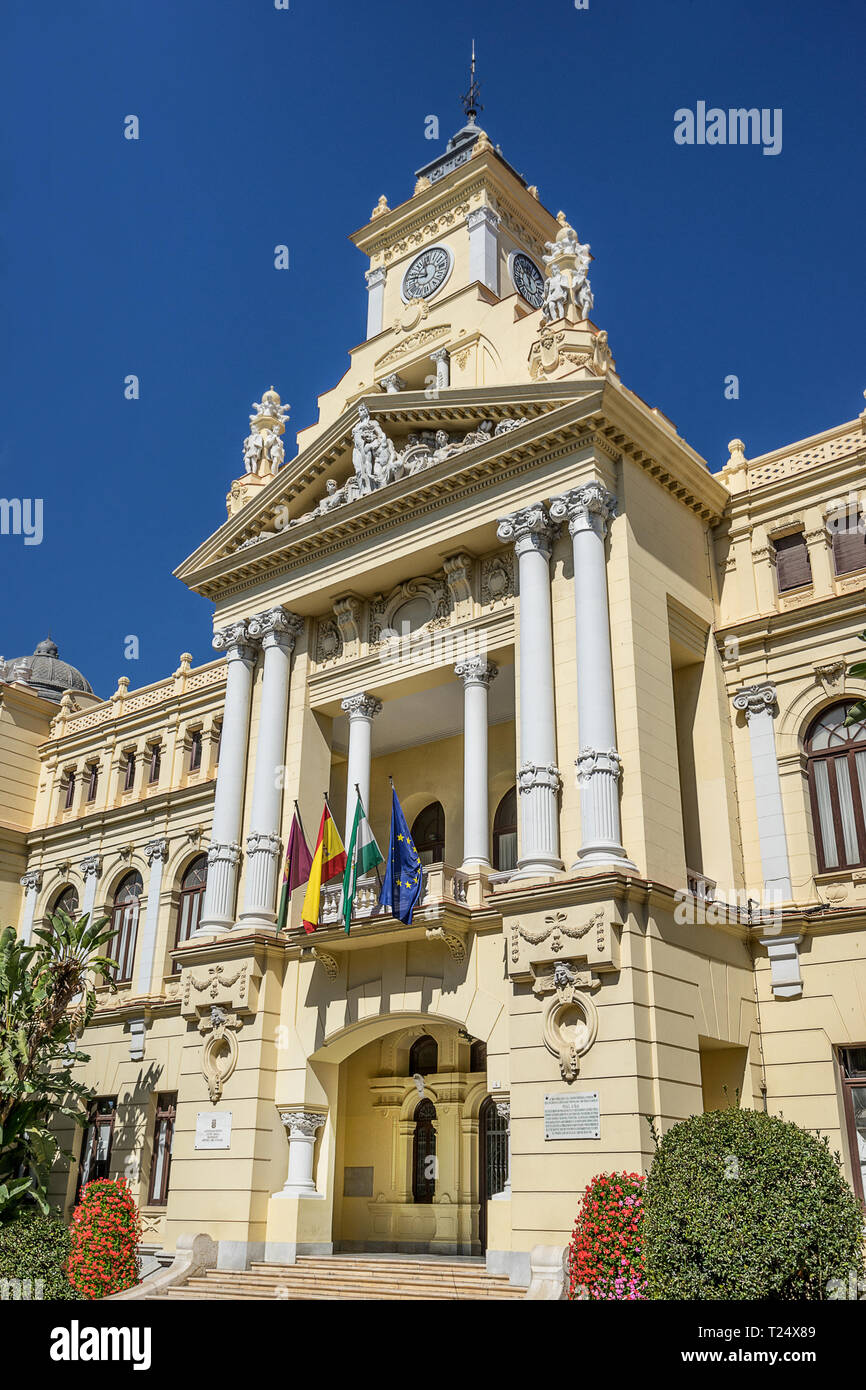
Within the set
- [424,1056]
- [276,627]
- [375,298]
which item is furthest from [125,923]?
[375,298]

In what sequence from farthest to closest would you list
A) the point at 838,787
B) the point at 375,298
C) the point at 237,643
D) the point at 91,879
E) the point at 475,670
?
the point at 91,879
the point at 375,298
the point at 237,643
the point at 475,670
the point at 838,787

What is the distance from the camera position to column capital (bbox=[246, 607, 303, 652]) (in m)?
26.3

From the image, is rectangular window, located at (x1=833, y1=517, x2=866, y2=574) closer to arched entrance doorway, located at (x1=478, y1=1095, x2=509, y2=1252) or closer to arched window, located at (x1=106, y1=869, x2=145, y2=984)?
arched entrance doorway, located at (x1=478, y1=1095, x2=509, y2=1252)

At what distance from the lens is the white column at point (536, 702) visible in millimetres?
19750

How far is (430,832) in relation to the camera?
27359 mm

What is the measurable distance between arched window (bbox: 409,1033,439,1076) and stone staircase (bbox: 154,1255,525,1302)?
476 cm

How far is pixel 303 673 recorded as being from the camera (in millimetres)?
26172

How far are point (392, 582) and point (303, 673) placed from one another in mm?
2912

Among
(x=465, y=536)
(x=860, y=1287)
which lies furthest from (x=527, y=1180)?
(x=465, y=536)

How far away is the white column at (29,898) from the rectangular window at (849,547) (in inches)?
989

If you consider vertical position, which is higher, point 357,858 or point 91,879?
point 91,879

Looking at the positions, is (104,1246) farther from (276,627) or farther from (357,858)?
(276,627)

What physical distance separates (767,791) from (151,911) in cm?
1761

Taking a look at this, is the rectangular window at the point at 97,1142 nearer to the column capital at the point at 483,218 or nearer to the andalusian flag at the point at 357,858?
the andalusian flag at the point at 357,858
